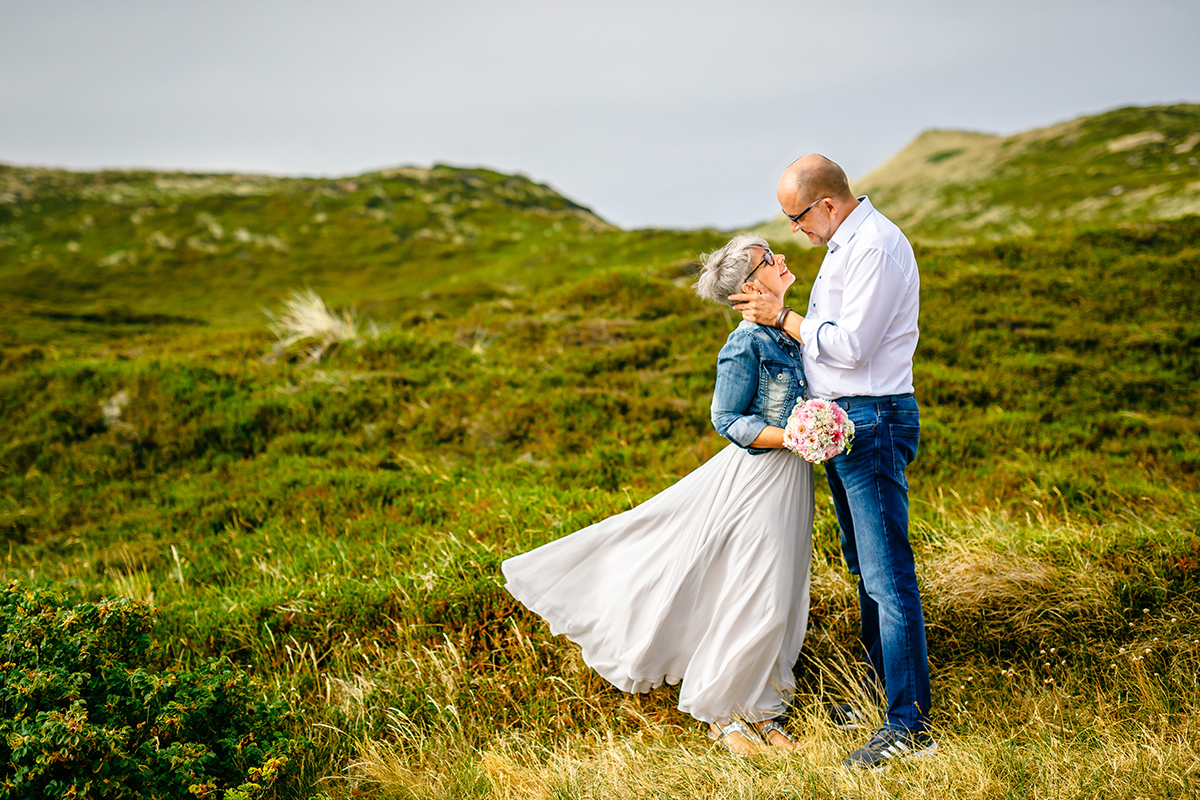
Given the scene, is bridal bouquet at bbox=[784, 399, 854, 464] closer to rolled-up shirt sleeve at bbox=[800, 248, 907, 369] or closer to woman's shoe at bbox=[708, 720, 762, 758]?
rolled-up shirt sleeve at bbox=[800, 248, 907, 369]

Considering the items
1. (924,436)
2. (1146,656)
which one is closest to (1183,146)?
(924,436)

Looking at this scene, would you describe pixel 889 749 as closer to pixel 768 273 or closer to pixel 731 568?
pixel 731 568

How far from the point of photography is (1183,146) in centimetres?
3903

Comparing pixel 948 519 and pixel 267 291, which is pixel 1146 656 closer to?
pixel 948 519

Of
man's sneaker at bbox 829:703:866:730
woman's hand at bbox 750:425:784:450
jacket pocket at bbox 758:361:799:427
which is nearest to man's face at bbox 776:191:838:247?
jacket pocket at bbox 758:361:799:427

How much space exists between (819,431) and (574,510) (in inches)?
117

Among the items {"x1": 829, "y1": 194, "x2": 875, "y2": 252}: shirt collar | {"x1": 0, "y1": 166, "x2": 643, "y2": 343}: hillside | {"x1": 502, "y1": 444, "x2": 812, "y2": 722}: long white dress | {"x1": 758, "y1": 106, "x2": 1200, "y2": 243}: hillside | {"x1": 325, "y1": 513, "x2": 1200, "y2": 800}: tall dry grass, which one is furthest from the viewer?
{"x1": 758, "y1": 106, "x2": 1200, "y2": 243}: hillside

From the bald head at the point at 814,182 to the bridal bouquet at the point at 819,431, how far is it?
973 millimetres

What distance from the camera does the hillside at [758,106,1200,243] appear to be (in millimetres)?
28125

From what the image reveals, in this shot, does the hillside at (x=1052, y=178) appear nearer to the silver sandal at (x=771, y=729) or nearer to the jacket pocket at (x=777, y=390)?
the jacket pocket at (x=777, y=390)

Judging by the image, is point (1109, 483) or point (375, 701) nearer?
point (375, 701)

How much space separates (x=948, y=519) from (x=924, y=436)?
7.36 ft

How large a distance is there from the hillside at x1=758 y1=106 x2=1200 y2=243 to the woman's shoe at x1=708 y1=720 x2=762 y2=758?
1961 centimetres

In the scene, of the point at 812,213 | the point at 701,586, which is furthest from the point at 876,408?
the point at 701,586
